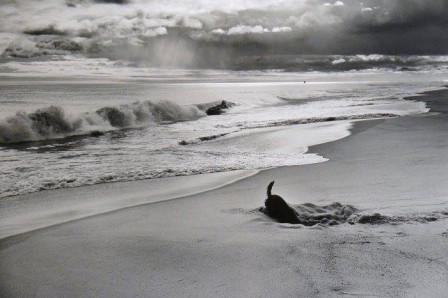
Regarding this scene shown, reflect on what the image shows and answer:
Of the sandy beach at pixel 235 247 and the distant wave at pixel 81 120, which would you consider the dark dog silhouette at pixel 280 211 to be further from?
the distant wave at pixel 81 120

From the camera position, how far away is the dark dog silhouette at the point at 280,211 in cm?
375

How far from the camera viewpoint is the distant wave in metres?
12.1

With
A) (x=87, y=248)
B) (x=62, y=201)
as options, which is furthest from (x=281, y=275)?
(x=62, y=201)

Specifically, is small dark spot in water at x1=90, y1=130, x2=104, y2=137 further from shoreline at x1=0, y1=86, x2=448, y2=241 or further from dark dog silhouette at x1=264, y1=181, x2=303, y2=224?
dark dog silhouette at x1=264, y1=181, x2=303, y2=224

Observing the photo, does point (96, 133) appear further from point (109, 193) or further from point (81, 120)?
point (109, 193)

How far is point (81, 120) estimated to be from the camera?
1482 centimetres

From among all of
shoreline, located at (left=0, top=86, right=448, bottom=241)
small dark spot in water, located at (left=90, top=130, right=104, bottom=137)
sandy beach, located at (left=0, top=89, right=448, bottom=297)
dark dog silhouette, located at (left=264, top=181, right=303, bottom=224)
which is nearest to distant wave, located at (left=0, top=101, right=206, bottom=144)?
small dark spot in water, located at (left=90, top=130, right=104, bottom=137)

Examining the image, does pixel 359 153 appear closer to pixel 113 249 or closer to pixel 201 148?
pixel 201 148

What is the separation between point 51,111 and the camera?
14.0 meters

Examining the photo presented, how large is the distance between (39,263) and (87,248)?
14.9 inches

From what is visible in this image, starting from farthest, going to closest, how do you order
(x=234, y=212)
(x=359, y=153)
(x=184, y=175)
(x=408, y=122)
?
(x=408, y=122) < (x=359, y=153) < (x=184, y=175) < (x=234, y=212)

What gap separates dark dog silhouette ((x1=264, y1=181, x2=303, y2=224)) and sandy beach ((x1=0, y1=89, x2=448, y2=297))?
0.35 ft

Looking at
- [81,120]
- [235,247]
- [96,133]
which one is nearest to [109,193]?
[235,247]

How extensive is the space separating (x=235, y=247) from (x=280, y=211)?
82 centimetres
